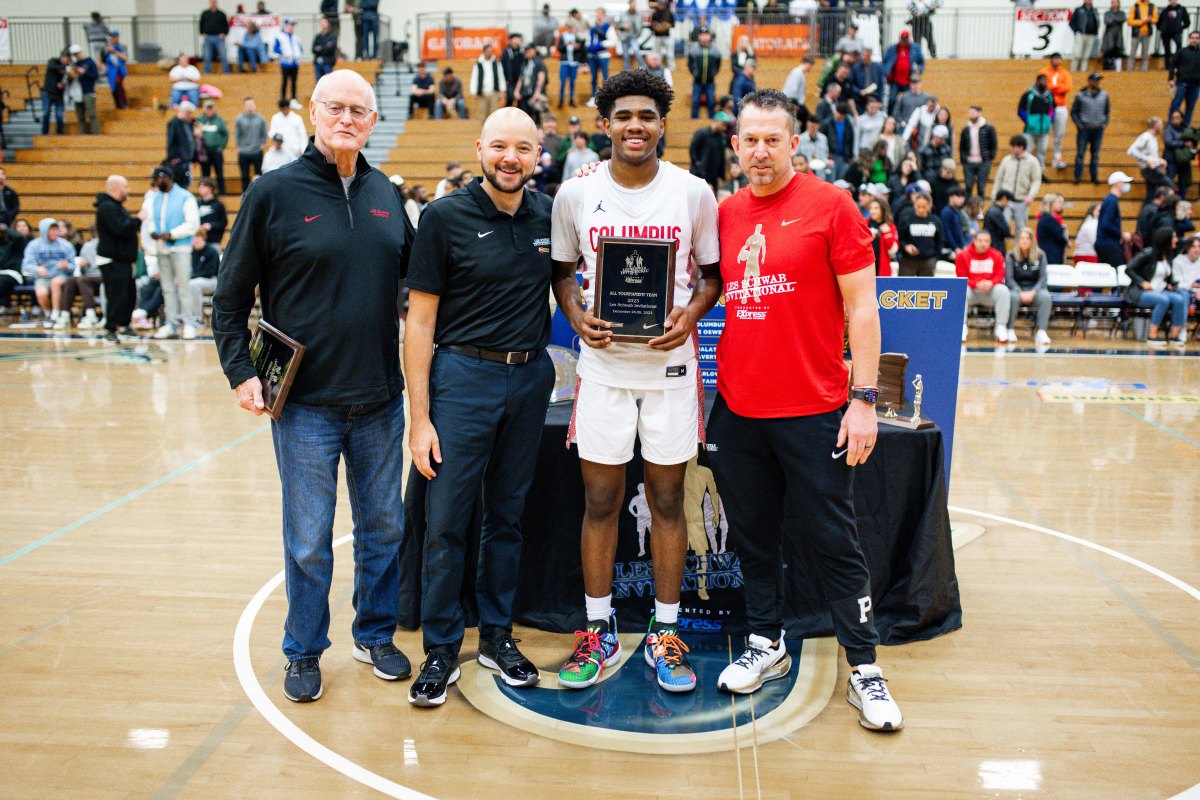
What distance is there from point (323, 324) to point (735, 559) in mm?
1845

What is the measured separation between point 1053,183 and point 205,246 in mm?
13160

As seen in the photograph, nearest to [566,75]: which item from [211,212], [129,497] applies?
[211,212]

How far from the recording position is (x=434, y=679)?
357 cm

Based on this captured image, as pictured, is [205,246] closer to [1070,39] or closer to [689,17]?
[689,17]

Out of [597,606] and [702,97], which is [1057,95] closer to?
[702,97]

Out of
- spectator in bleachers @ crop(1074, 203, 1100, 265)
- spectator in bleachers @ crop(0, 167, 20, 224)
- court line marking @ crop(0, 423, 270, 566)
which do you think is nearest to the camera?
court line marking @ crop(0, 423, 270, 566)

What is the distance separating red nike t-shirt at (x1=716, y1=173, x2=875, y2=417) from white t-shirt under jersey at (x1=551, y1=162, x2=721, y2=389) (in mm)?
149

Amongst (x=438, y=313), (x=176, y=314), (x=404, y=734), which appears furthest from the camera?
(x=176, y=314)

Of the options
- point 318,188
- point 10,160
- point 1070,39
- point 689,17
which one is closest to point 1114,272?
point 1070,39

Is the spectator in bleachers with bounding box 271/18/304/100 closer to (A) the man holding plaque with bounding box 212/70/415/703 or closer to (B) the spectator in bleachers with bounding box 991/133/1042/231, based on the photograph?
(B) the spectator in bleachers with bounding box 991/133/1042/231

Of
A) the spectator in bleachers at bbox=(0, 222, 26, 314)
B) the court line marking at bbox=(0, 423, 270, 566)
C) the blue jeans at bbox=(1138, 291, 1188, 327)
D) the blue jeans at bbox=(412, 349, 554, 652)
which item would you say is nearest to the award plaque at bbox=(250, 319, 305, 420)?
the blue jeans at bbox=(412, 349, 554, 652)

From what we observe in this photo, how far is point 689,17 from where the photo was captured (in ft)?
71.9

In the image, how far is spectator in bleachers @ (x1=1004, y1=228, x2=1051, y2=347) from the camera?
12.6 m

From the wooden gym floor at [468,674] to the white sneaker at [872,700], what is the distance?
0.05m
